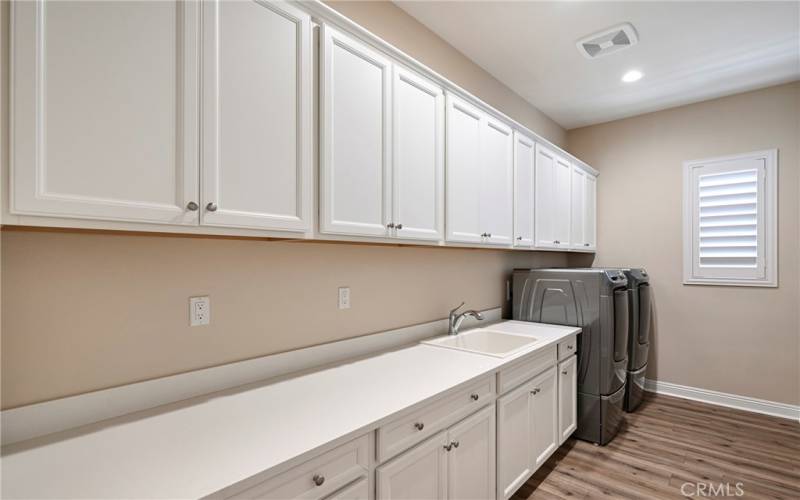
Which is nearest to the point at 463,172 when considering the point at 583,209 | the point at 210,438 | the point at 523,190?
the point at 523,190

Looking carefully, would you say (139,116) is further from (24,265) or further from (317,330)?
(317,330)

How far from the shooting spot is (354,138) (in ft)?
5.36

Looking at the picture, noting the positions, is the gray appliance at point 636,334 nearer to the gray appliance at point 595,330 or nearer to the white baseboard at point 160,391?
the gray appliance at point 595,330

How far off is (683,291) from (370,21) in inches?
148

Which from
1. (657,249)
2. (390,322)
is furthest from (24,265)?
(657,249)

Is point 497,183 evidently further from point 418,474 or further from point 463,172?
point 418,474

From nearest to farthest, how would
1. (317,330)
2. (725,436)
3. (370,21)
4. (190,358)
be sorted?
(190,358), (317,330), (370,21), (725,436)

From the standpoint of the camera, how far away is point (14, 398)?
1.08 m

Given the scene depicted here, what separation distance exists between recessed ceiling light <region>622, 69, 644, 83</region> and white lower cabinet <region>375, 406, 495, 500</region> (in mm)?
2891

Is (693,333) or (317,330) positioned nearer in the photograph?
(317,330)

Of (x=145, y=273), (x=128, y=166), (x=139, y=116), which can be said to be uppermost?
(x=139, y=116)

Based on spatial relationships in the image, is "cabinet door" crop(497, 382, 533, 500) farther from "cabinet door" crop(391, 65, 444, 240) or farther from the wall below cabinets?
"cabinet door" crop(391, 65, 444, 240)

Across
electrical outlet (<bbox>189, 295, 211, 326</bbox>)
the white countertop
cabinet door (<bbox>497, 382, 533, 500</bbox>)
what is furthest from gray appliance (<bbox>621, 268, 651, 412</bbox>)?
electrical outlet (<bbox>189, 295, 211, 326</bbox>)

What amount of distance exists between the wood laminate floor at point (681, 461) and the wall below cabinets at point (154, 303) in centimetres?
162
